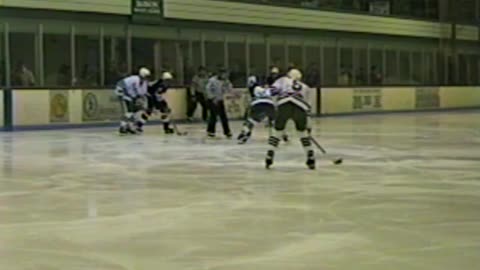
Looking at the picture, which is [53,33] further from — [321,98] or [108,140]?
[321,98]

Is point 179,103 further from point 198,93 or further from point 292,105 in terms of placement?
point 292,105

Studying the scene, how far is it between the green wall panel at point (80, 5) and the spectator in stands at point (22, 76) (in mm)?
1651

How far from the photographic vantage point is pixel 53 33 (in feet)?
88.1

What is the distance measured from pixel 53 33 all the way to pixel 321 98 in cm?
1167

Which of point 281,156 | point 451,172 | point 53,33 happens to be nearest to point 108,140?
point 281,156

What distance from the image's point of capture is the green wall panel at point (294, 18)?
31141mm

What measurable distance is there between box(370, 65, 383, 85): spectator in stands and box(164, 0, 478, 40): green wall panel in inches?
61.7

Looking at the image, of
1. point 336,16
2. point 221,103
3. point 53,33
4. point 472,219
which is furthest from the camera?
point 336,16

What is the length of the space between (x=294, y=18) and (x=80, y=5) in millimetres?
10341

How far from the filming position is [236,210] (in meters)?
9.07

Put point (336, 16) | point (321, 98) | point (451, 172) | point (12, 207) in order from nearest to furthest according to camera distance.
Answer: point (12, 207) → point (451, 172) → point (321, 98) → point (336, 16)

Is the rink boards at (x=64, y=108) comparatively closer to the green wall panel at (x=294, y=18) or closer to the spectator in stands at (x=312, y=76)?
the green wall panel at (x=294, y=18)

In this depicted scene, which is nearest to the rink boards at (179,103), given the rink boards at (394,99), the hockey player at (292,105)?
the rink boards at (394,99)

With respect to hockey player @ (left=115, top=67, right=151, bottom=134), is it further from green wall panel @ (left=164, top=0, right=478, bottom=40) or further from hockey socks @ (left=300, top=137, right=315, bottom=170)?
green wall panel @ (left=164, top=0, right=478, bottom=40)
